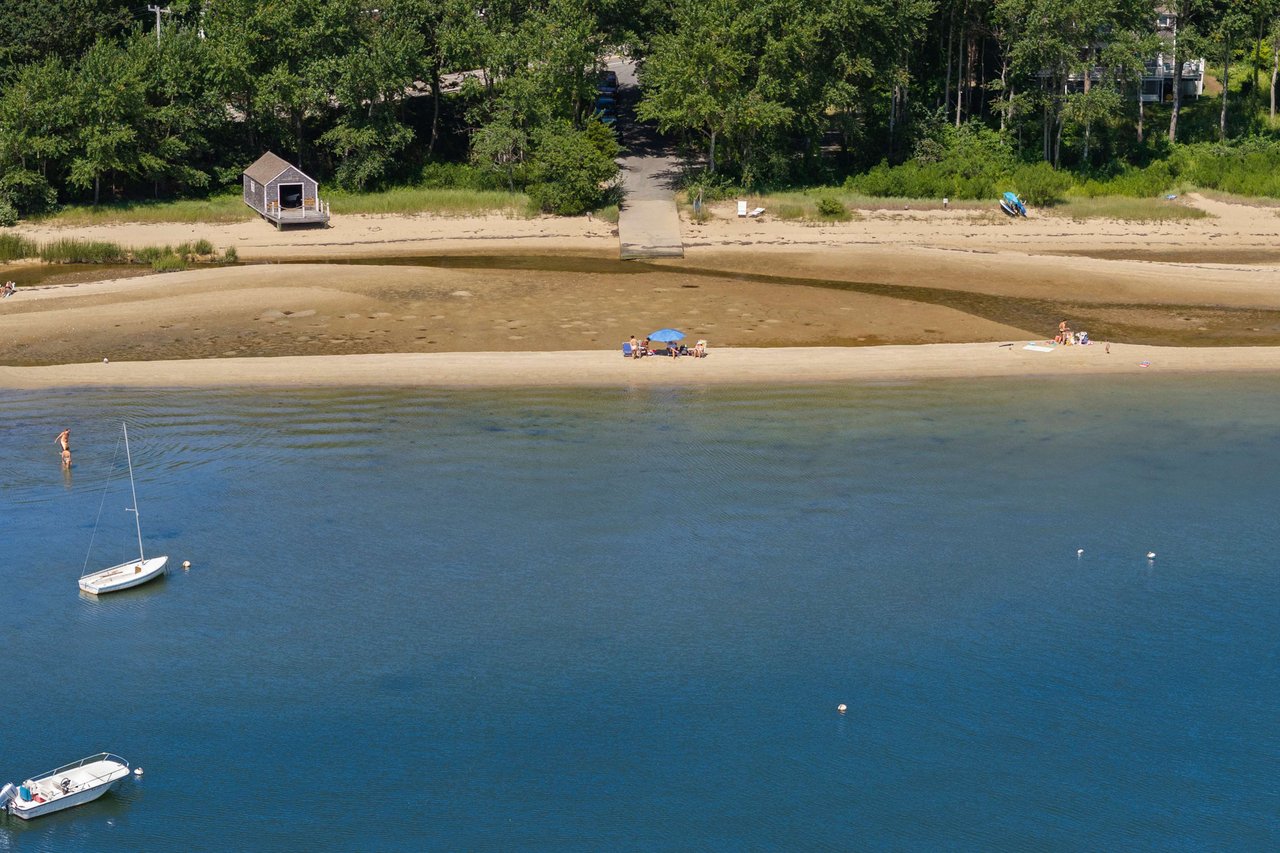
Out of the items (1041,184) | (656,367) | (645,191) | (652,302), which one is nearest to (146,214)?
(645,191)

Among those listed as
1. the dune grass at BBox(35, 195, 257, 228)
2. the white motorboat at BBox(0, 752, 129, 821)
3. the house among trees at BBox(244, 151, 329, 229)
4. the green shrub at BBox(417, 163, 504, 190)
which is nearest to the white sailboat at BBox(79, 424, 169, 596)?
the white motorboat at BBox(0, 752, 129, 821)

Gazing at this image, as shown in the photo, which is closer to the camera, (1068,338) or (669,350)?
(669,350)

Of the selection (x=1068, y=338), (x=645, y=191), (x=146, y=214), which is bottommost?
(x=1068, y=338)

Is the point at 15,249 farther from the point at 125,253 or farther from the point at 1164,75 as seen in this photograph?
the point at 1164,75

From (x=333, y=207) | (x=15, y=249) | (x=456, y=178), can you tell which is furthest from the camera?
(x=456, y=178)

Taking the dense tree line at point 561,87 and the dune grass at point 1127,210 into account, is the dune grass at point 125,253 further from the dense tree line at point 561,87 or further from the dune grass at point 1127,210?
the dune grass at point 1127,210

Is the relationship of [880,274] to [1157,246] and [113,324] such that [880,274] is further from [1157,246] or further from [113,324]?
[113,324]
